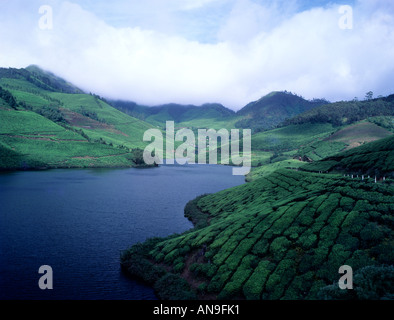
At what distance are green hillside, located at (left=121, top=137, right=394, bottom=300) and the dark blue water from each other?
221 inches

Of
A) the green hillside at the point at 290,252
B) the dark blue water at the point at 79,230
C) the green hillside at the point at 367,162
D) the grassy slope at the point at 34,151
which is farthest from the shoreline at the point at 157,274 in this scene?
the grassy slope at the point at 34,151

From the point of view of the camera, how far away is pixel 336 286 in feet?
84.0

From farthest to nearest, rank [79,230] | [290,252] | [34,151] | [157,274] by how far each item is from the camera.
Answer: [34,151] < [79,230] < [157,274] < [290,252]

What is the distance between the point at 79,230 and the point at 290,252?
46.0m

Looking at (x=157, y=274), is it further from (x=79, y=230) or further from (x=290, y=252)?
(x=79, y=230)

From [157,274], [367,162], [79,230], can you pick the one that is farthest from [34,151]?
[367,162]

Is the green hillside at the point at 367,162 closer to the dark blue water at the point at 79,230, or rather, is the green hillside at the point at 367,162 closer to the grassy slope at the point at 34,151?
the dark blue water at the point at 79,230

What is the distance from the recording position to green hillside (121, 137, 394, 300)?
29.3 m

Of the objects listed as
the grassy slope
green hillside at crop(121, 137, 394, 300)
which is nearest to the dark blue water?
green hillside at crop(121, 137, 394, 300)

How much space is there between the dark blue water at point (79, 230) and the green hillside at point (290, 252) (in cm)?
561

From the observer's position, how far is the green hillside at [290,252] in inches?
1155

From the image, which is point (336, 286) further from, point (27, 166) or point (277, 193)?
point (27, 166)

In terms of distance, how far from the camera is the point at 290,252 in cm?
3469

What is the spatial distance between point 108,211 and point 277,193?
4549 cm
